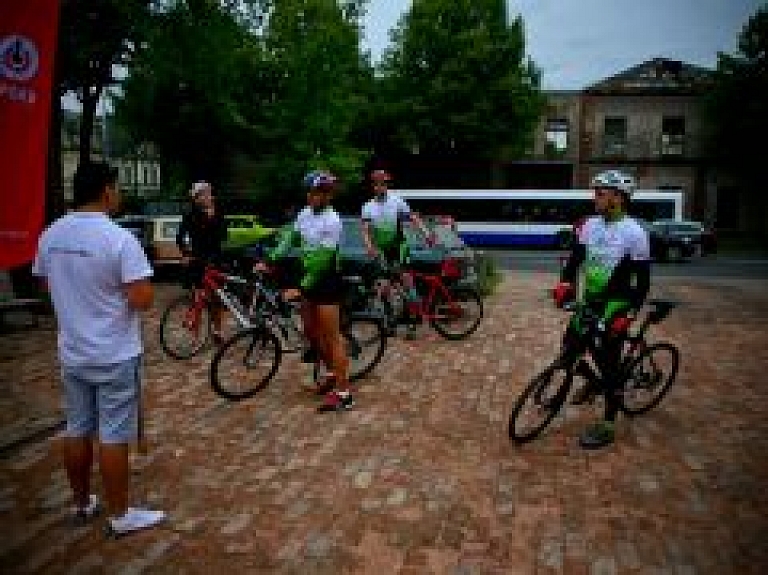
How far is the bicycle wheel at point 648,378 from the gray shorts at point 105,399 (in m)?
4.44

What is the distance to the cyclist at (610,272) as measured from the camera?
20.1 ft

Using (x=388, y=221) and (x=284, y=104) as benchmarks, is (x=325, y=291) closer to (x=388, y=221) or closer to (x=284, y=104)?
(x=388, y=221)

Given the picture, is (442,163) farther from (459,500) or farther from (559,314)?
(459,500)

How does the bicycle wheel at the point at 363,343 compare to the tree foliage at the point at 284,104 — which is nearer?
the bicycle wheel at the point at 363,343

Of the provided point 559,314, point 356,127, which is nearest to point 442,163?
point 356,127

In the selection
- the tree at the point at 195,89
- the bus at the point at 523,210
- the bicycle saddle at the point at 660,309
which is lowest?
the bicycle saddle at the point at 660,309

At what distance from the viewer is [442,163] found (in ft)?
142

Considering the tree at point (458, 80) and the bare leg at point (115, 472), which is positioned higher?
the tree at point (458, 80)

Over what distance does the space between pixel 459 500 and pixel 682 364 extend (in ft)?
17.8

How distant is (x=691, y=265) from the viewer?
2636cm

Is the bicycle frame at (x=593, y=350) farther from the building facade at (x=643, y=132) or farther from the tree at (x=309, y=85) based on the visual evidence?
the building facade at (x=643, y=132)

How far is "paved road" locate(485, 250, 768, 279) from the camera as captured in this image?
2320 cm

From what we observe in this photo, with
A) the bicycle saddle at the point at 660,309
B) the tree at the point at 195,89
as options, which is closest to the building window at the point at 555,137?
the tree at the point at 195,89

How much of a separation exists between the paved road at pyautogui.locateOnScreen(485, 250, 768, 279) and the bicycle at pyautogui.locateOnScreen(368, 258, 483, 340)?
13220 millimetres
